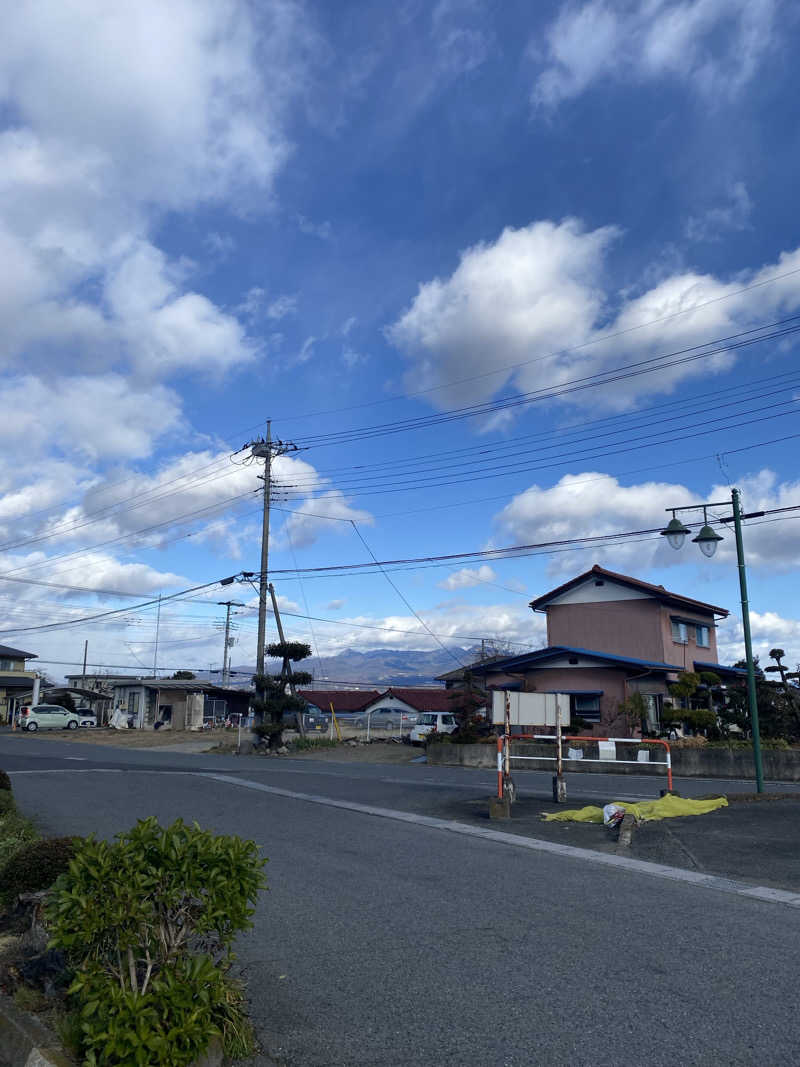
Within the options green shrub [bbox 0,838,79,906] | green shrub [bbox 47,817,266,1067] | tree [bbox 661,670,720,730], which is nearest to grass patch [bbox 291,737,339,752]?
tree [bbox 661,670,720,730]

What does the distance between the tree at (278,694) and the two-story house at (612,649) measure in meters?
7.74

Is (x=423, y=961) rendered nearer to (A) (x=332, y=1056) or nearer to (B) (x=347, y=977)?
(B) (x=347, y=977)

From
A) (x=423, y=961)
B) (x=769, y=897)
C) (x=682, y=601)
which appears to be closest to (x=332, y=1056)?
(x=423, y=961)

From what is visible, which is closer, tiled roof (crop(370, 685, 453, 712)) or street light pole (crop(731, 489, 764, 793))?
street light pole (crop(731, 489, 764, 793))

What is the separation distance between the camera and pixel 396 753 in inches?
1309

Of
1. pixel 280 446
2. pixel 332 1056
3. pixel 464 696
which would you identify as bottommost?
pixel 332 1056

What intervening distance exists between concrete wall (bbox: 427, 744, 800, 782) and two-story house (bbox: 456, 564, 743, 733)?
16.7ft

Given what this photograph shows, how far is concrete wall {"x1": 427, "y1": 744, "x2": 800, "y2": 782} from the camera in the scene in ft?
73.2

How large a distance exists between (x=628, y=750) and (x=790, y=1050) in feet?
75.2

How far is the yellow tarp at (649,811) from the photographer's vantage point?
12.9 meters

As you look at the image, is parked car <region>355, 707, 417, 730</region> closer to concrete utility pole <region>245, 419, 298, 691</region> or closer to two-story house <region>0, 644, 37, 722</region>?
concrete utility pole <region>245, 419, 298, 691</region>

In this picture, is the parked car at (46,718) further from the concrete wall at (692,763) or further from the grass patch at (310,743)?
the concrete wall at (692,763)

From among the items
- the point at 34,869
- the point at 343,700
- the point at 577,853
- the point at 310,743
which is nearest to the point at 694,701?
the point at 310,743

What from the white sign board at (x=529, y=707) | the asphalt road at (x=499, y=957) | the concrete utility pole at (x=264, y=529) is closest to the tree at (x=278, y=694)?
the concrete utility pole at (x=264, y=529)
